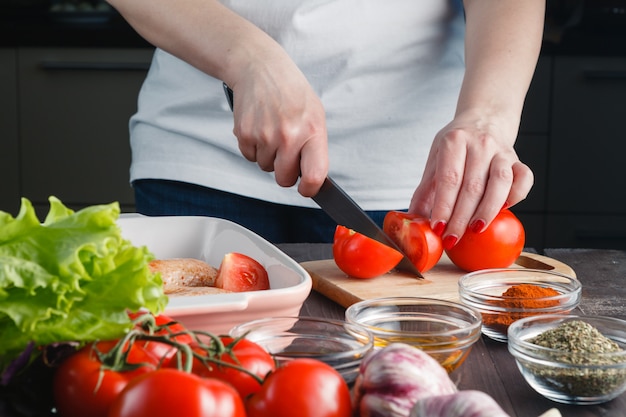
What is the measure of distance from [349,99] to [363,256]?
1.25 ft

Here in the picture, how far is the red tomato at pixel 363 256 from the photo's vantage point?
118 cm

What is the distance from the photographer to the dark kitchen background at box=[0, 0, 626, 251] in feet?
8.63

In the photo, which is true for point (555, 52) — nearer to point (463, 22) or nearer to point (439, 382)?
point (463, 22)

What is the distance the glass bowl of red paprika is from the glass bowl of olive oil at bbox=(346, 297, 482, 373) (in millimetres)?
64

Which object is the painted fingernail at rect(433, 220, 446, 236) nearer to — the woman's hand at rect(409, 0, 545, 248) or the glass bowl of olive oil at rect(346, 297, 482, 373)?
the woman's hand at rect(409, 0, 545, 248)

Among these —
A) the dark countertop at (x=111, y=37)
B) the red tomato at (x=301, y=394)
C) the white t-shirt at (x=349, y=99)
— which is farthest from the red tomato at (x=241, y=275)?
the dark countertop at (x=111, y=37)

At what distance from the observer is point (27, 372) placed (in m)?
0.68

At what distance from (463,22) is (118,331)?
1029 millimetres

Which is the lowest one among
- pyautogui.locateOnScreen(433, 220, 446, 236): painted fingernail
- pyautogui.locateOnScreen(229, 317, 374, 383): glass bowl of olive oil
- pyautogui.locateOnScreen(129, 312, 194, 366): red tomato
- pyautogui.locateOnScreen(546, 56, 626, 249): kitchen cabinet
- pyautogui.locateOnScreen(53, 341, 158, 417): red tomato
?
pyautogui.locateOnScreen(546, 56, 626, 249): kitchen cabinet

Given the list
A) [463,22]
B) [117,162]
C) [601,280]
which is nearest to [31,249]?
[601,280]

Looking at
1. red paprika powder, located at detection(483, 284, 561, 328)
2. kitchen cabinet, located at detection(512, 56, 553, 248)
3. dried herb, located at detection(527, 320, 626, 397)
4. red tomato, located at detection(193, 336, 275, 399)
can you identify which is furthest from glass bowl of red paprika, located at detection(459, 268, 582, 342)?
kitchen cabinet, located at detection(512, 56, 553, 248)

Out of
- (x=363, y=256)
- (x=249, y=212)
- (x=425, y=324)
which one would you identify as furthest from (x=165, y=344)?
(x=249, y=212)

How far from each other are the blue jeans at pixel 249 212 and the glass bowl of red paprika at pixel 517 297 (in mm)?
434

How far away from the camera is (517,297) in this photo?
3.16ft
